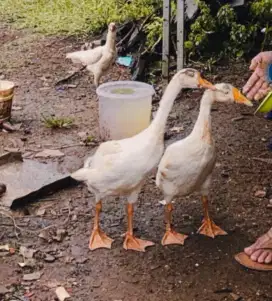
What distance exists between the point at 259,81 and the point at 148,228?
1091mm

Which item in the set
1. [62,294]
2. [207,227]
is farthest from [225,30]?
[62,294]

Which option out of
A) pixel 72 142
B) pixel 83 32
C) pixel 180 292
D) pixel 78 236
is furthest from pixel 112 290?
pixel 83 32

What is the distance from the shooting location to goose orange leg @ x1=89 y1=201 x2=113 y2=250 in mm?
4078

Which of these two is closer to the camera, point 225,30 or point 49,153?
point 49,153

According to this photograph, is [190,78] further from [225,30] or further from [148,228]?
[225,30]

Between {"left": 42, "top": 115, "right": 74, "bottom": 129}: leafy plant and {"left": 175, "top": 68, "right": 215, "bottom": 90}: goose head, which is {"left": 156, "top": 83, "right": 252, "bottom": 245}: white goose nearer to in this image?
{"left": 175, "top": 68, "right": 215, "bottom": 90}: goose head

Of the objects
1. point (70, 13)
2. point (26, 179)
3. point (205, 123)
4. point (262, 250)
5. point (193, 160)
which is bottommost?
point (70, 13)

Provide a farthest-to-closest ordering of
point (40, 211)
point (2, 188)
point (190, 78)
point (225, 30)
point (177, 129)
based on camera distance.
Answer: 1. point (225, 30)
2. point (177, 129)
3. point (2, 188)
4. point (40, 211)
5. point (190, 78)

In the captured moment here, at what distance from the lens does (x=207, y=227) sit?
13.8ft

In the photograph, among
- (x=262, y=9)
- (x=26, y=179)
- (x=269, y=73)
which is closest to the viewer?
(x=269, y=73)

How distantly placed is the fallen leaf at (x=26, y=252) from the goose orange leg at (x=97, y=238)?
12.7 inches

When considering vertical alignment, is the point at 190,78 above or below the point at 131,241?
above

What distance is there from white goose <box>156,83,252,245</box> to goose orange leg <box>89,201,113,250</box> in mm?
324

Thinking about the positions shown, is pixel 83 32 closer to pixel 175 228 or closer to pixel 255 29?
pixel 255 29
